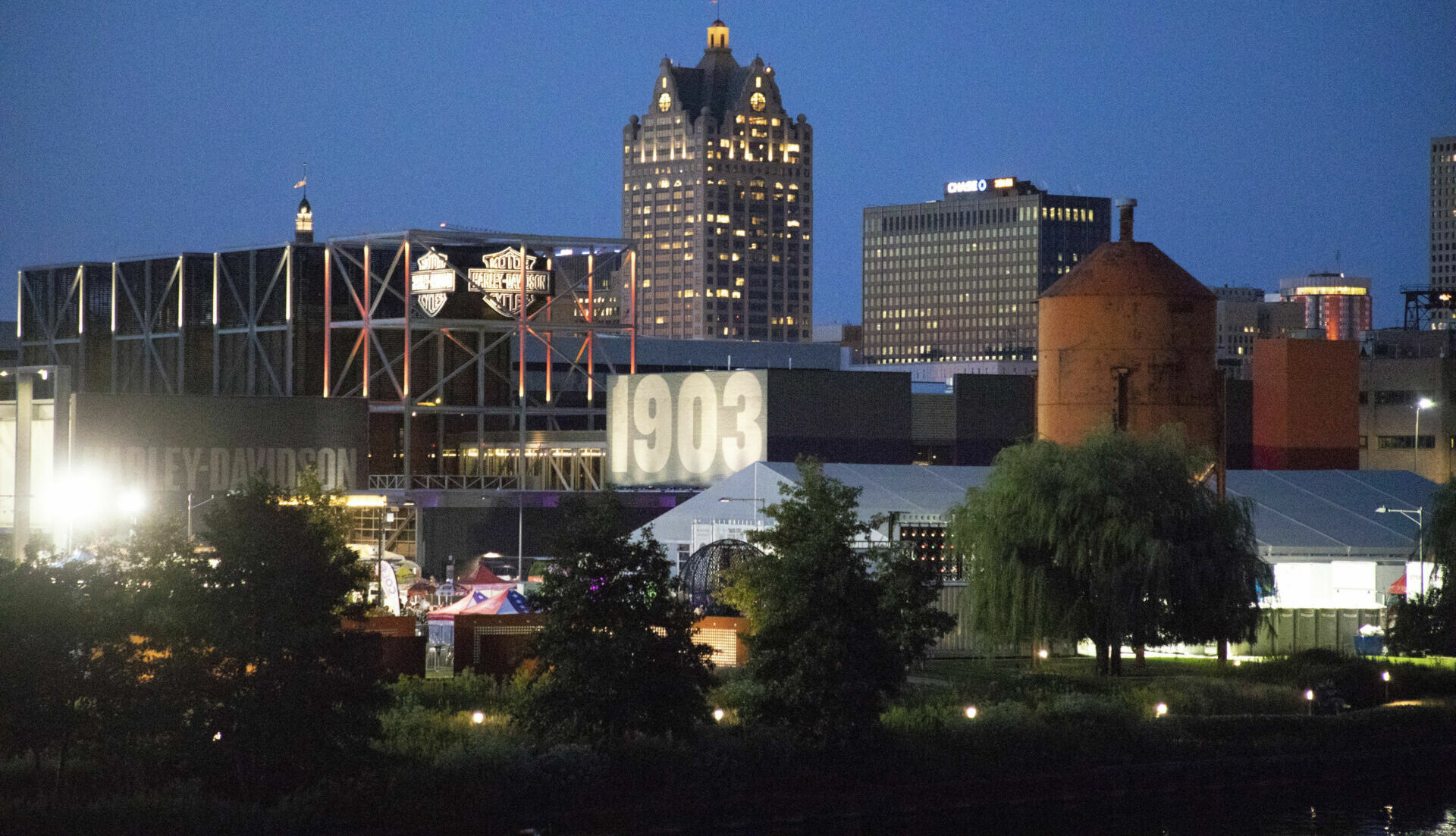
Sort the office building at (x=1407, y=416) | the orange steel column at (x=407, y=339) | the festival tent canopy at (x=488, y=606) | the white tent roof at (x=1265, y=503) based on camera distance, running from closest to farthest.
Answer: the festival tent canopy at (x=488, y=606) → the white tent roof at (x=1265, y=503) → the orange steel column at (x=407, y=339) → the office building at (x=1407, y=416)

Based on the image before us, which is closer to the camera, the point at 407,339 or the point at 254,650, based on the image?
the point at 254,650

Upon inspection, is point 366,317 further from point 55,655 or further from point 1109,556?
point 55,655

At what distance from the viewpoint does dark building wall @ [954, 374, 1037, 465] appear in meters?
80.6

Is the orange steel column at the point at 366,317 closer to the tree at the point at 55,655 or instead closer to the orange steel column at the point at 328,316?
the orange steel column at the point at 328,316

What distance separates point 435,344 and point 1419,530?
52.8 metres

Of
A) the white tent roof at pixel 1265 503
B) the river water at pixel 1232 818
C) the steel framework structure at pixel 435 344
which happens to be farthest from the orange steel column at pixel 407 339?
the river water at pixel 1232 818

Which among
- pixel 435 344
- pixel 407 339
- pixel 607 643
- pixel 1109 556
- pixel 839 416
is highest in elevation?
pixel 435 344

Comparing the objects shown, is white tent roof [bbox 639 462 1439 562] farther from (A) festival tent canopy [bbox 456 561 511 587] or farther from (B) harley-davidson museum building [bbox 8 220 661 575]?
(B) harley-davidson museum building [bbox 8 220 661 575]

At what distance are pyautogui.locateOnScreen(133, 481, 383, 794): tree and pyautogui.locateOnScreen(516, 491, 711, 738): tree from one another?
424cm

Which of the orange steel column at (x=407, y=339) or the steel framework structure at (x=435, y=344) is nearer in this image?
the orange steel column at (x=407, y=339)

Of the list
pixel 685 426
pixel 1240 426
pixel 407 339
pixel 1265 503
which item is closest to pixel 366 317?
pixel 407 339

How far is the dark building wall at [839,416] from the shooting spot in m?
73.9

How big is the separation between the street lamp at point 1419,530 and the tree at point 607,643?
1033 inches

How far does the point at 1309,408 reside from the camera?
86.2 m
